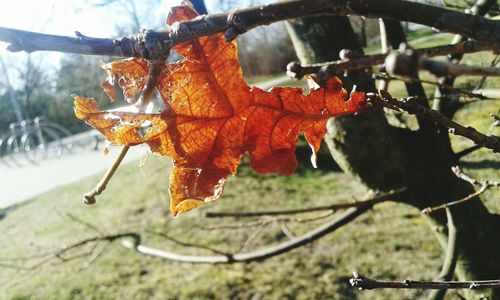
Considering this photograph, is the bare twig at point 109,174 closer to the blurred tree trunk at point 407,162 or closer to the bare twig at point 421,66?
the bare twig at point 421,66

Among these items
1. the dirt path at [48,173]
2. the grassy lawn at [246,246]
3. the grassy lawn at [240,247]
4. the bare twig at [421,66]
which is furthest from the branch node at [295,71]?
the dirt path at [48,173]

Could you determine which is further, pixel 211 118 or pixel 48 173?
pixel 48 173

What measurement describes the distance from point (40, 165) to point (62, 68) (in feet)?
26.9

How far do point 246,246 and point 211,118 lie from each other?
11.6ft

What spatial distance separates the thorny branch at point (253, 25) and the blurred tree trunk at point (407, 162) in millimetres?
1280

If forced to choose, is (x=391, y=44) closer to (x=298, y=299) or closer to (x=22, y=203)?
(x=298, y=299)

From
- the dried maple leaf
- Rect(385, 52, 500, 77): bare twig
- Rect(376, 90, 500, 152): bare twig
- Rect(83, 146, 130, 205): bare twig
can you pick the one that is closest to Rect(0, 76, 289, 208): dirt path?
Rect(83, 146, 130, 205): bare twig

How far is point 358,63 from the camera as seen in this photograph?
13.9 inches

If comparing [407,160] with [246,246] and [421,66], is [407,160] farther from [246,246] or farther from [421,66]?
[246,246]

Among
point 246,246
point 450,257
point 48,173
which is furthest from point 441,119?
point 48,173

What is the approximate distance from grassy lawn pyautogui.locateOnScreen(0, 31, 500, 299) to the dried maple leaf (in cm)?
203

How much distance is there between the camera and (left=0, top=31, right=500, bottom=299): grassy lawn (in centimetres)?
375

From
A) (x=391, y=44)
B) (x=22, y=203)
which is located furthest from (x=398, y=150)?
(x=22, y=203)

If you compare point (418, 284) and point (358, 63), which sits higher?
point (358, 63)
